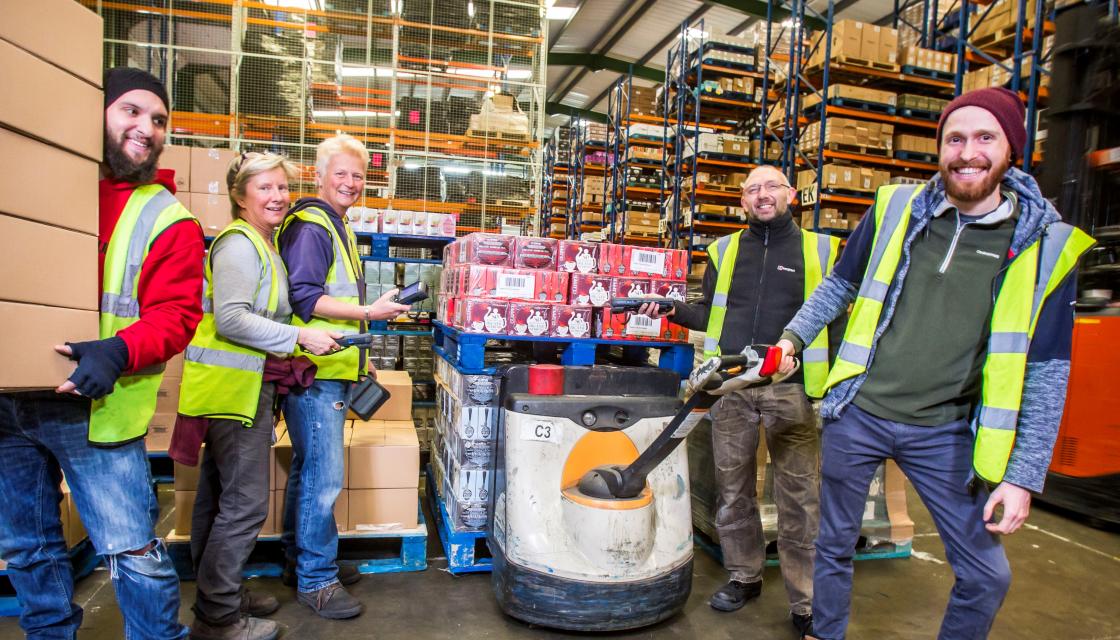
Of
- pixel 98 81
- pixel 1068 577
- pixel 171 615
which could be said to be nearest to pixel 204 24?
pixel 98 81

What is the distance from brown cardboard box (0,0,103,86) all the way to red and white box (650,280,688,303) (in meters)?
2.59

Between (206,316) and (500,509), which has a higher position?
(206,316)

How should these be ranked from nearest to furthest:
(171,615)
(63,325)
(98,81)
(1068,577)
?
(63,325) → (98,81) → (171,615) → (1068,577)

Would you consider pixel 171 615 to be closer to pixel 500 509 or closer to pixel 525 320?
pixel 500 509

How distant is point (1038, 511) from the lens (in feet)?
17.4

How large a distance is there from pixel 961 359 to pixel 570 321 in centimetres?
184

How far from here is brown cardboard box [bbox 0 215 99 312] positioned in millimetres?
1499

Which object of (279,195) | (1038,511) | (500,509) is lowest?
(1038,511)

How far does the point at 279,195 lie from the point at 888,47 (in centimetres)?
916

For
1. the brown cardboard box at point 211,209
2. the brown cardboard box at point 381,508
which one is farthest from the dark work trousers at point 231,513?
the brown cardboard box at point 211,209

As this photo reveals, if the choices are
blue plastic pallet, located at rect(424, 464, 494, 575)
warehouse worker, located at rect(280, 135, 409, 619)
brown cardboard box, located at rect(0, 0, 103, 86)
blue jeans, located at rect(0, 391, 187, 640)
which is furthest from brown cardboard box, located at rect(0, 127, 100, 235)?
blue plastic pallet, located at rect(424, 464, 494, 575)

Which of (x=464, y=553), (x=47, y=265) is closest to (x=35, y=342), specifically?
(x=47, y=265)

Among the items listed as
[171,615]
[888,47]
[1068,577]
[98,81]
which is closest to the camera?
[98,81]

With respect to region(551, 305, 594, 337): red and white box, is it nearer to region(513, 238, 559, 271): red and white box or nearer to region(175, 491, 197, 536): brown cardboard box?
region(513, 238, 559, 271): red and white box
